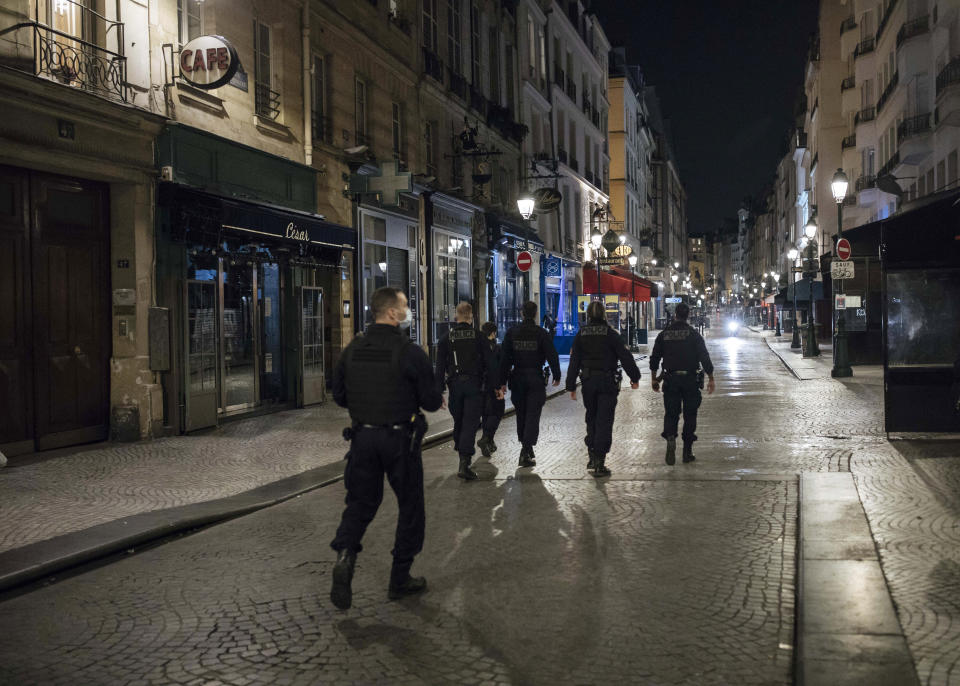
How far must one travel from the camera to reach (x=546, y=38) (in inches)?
1422

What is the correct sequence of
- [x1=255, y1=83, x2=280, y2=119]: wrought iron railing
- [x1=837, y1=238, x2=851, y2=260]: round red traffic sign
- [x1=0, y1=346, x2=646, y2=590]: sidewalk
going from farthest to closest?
[x1=837, y1=238, x2=851, y2=260]: round red traffic sign
[x1=255, y1=83, x2=280, y2=119]: wrought iron railing
[x1=0, y1=346, x2=646, y2=590]: sidewalk

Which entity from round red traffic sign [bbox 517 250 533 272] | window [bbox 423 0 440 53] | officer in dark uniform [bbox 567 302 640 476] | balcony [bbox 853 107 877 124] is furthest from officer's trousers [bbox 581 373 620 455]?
balcony [bbox 853 107 877 124]

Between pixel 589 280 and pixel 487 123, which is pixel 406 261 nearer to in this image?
pixel 487 123

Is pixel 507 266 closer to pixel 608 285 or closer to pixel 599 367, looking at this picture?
pixel 608 285

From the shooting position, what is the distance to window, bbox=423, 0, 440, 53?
23.6 metres

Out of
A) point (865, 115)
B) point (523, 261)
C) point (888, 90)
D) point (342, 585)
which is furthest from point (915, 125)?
point (342, 585)

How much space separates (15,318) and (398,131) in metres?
12.4

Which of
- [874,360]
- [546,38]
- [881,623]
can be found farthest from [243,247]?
[546,38]

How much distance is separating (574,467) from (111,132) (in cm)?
713

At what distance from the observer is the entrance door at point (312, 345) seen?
16.5m

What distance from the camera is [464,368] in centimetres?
1008

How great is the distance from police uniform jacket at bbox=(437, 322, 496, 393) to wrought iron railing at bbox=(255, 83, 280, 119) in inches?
290

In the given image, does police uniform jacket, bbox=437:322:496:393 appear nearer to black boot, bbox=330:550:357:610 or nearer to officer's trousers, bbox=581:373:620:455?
officer's trousers, bbox=581:373:620:455

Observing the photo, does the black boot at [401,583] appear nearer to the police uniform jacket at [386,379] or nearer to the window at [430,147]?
the police uniform jacket at [386,379]
